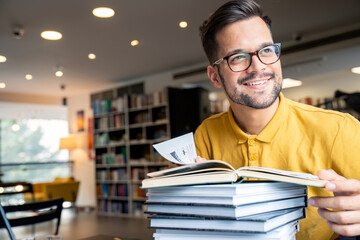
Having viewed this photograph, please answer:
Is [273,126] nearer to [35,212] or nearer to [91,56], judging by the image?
[35,212]

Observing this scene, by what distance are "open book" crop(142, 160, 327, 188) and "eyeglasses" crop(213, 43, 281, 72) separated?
0.40 m

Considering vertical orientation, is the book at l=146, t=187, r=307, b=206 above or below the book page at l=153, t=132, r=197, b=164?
→ below

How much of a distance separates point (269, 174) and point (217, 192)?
0.29 ft

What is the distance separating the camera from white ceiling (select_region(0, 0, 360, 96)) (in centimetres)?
394

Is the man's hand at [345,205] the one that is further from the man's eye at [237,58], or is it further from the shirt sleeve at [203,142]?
the shirt sleeve at [203,142]

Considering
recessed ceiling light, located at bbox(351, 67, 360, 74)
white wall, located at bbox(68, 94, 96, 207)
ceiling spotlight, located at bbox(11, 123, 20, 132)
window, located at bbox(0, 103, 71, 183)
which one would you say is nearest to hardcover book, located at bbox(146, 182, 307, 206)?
recessed ceiling light, located at bbox(351, 67, 360, 74)

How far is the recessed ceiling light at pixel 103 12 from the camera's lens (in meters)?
4.04

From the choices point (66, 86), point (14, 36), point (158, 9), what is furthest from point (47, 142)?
point (158, 9)

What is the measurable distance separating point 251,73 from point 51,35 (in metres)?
4.58

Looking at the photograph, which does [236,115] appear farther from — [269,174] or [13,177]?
[13,177]

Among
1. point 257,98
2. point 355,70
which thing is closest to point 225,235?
point 257,98

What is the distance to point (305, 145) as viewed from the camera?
0.98 metres

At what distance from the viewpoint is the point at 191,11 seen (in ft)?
13.2

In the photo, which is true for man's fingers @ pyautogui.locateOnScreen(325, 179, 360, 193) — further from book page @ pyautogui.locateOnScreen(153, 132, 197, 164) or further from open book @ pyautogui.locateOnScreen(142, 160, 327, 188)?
book page @ pyautogui.locateOnScreen(153, 132, 197, 164)
